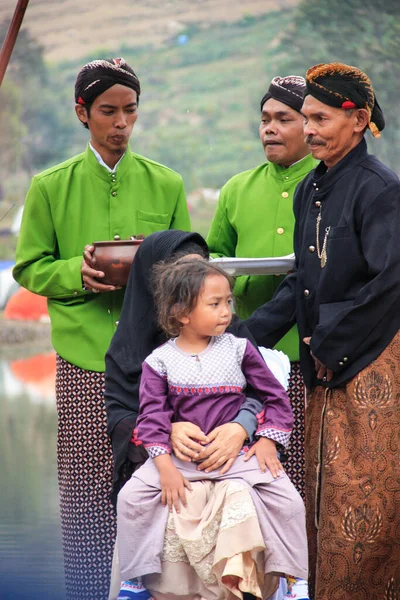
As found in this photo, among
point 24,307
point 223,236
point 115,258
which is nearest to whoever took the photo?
point 115,258

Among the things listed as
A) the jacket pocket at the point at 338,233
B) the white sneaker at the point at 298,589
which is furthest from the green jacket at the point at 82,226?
the white sneaker at the point at 298,589

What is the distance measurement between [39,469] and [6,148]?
3.73m

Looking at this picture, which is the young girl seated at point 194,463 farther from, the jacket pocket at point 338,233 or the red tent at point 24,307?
the red tent at point 24,307

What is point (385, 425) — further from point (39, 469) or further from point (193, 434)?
point (39, 469)

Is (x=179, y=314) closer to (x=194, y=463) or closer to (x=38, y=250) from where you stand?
(x=194, y=463)

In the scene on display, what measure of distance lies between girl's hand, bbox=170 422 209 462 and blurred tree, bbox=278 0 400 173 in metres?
6.08

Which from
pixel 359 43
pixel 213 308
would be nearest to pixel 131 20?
pixel 359 43

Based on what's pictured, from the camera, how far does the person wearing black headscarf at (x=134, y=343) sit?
9.35ft

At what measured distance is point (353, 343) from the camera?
2.85 metres

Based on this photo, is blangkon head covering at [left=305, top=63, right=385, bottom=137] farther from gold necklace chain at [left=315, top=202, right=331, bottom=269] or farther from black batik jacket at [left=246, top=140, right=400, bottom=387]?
gold necklace chain at [left=315, top=202, right=331, bottom=269]

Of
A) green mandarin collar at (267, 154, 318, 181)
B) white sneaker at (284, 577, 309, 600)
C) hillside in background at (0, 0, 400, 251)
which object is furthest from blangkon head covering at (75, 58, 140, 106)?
hillside in background at (0, 0, 400, 251)

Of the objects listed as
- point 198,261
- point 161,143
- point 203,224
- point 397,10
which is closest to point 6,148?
point 161,143

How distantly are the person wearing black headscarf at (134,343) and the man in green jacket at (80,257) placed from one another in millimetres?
577

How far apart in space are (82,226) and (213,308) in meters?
1.05
